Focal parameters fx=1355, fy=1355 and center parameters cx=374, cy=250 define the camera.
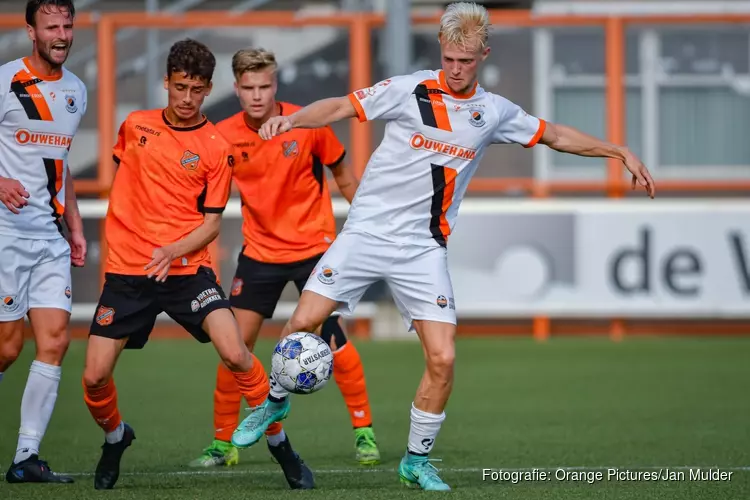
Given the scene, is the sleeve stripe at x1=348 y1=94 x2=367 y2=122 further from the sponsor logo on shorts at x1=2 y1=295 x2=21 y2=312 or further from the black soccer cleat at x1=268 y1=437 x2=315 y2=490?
Result: the sponsor logo on shorts at x1=2 y1=295 x2=21 y2=312

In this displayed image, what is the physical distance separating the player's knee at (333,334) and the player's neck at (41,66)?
2.19 metres

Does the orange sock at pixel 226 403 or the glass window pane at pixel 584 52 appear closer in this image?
the orange sock at pixel 226 403

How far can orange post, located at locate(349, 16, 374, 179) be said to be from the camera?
1430 centimetres

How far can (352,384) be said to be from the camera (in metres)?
7.92

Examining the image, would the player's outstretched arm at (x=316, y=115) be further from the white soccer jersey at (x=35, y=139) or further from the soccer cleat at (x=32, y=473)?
the soccer cleat at (x=32, y=473)

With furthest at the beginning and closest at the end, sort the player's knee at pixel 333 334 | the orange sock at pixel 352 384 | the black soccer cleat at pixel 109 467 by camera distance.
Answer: the player's knee at pixel 333 334
the orange sock at pixel 352 384
the black soccer cleat at pixel 109 467

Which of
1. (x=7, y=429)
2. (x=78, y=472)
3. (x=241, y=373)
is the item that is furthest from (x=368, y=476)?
(x=7, y=429)

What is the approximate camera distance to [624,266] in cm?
1419

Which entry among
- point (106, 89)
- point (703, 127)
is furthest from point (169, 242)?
point (703, 127)

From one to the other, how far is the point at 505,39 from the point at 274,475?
27.3 feet

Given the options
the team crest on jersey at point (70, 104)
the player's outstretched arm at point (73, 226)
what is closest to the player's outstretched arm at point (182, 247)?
the player's outstretched arm at point (73, 226)

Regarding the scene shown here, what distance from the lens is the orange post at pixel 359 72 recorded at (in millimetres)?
14305

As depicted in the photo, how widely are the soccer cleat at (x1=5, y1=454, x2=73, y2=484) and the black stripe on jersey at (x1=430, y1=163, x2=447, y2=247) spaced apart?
7.19 feet

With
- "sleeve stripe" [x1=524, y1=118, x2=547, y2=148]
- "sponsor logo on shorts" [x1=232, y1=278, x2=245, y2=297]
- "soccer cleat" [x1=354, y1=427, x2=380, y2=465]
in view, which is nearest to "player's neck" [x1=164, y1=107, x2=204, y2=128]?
"sponsor logo on shorts" [x1=232, y1=278, x2=245, y2=297]
